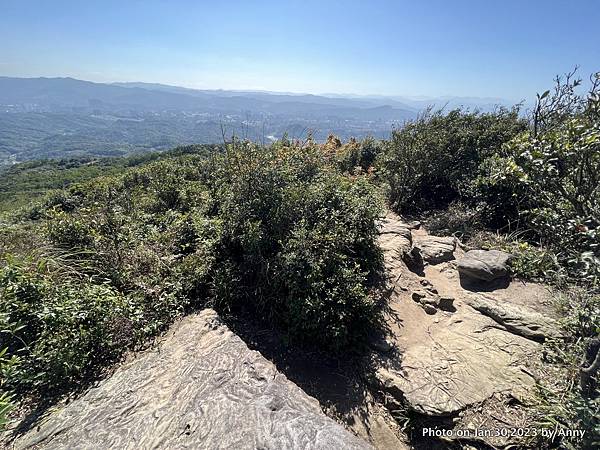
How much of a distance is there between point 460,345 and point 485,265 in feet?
6.61

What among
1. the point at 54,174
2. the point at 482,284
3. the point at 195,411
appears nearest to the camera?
the point at 195,411

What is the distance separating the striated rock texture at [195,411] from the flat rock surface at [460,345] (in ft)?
4.62

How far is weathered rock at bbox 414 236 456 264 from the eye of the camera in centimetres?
631

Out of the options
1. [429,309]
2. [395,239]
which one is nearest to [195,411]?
[429,309]

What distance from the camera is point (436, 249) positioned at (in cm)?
648

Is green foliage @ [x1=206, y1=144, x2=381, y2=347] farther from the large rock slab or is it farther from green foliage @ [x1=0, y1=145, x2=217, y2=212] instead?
green foliage @ [x1=0, y1=145, x2=217, y2=212]

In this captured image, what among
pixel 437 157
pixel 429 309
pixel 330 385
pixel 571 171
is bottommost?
pixel 330 385

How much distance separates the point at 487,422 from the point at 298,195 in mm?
3661

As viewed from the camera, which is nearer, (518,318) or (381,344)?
(381,344)

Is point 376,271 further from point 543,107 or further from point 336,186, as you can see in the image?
point 543,107

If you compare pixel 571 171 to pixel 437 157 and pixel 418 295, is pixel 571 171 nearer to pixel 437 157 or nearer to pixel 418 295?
pixel 418 295

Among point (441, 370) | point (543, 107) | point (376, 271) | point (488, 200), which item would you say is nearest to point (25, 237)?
point (376, 271)

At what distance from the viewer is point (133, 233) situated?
5.64 m

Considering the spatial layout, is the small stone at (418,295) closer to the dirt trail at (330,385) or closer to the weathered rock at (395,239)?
the dirt trail at (330,385)
